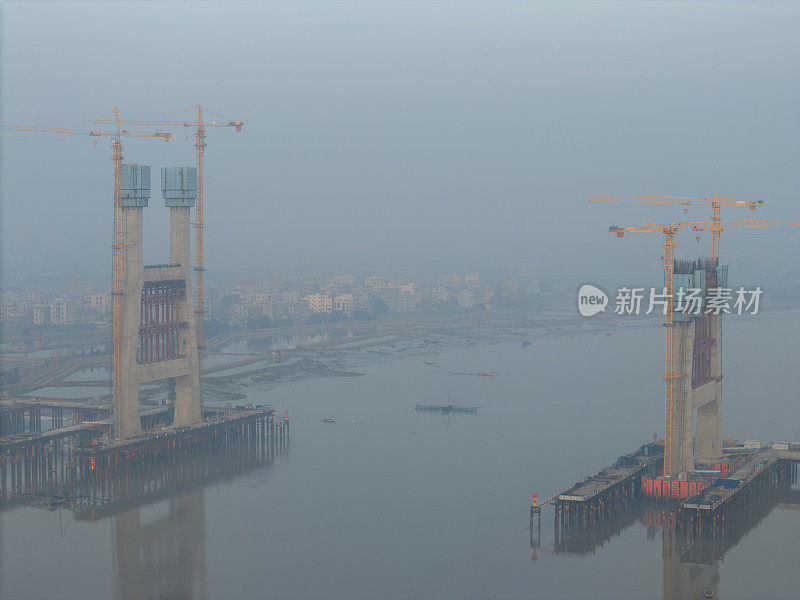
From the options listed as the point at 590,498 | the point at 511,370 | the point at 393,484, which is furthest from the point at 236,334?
the point at 590,498

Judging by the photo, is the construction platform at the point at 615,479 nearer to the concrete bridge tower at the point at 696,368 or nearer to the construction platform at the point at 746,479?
the concrete bridge tower at the point at 696,368

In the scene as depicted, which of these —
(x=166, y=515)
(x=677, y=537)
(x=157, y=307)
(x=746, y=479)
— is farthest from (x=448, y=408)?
(x=677, y=537)

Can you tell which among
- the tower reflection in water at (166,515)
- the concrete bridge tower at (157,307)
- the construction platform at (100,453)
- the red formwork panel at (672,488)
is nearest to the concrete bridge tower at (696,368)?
the red formwork panel at (672,488)

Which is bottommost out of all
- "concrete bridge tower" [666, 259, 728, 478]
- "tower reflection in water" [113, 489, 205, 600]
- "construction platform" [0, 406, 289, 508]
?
"tower reflection in water" [113, 489, 205, 600]

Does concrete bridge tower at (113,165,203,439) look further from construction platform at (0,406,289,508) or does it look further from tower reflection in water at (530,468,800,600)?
tower reflection in water at (530,468,800,600)

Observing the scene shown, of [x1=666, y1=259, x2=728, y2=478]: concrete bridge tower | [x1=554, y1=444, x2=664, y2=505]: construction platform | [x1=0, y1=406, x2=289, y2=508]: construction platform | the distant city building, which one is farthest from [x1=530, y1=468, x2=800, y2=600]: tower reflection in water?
the distant city building

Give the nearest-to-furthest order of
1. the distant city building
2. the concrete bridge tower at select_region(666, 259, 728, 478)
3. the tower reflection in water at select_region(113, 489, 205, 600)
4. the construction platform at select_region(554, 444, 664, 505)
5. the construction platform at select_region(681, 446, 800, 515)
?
the tower reflection in water at select_region(113, 489, 205, 600), the construction platform at select_region(681, 446, 800, 515), the construction platform at select_region(554, 444, 664, 505), the concrete bridge tower at select_region(666, 259, 728, 478), the distant city building

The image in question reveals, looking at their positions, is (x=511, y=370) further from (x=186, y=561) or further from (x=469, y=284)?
(x=469, y=284)
